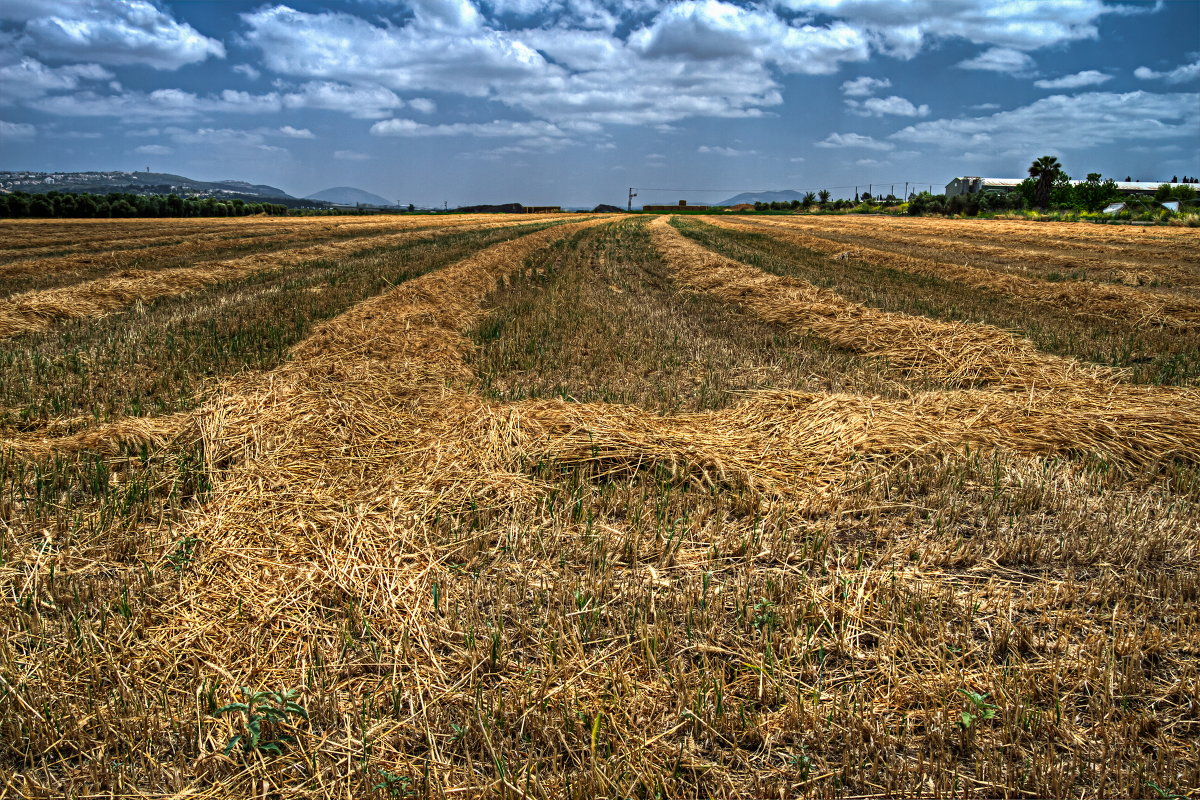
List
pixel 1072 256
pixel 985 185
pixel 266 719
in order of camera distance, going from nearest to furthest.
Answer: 1. pixel 266 719
2. pixel 1072 256
3. pixel 985 185

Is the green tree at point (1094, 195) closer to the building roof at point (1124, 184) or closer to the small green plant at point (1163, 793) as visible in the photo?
the building roof at point (1124, 184)

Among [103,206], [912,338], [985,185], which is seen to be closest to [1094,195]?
[985,185]

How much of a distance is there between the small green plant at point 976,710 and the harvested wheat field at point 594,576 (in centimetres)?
2

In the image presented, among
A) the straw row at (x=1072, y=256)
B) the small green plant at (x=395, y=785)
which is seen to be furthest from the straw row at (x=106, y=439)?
the straw row at (x=1072, y=256)

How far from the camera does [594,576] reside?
10.9ft

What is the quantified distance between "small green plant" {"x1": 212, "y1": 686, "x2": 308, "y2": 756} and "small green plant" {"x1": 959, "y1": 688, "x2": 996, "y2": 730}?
2395 mm

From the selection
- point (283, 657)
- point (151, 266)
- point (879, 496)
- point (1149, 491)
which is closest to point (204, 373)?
point (283, 657)

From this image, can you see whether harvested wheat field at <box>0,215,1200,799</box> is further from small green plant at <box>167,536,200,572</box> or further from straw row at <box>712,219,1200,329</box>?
straw row at <box>712,219,1200,329</box>

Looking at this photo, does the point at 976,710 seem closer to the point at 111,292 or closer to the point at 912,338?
the point at 912,338

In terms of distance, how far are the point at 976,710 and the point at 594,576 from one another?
1732 millimetres

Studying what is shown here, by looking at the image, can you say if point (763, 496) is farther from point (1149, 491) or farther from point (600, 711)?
point (1149, 491)

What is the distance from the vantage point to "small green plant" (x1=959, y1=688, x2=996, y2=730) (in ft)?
7.55

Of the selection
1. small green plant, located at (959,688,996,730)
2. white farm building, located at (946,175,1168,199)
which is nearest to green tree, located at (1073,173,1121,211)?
white farm building, located at (946,175,1168,199)

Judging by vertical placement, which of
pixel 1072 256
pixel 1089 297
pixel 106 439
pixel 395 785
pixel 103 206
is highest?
pixel 103 206
